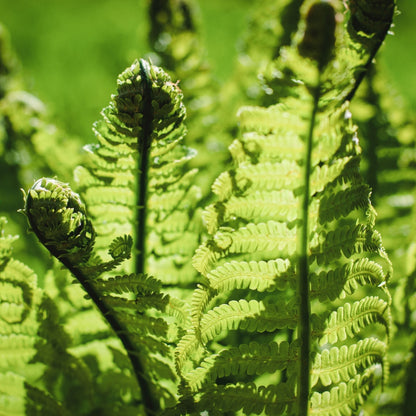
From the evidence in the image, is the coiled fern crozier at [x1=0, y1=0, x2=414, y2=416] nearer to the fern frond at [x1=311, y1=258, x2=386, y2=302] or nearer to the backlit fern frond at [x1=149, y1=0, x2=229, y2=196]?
the fern frond at [x1=311, y1=258, x2=386, y2=302]

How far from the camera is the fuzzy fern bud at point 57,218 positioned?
0.62 metres

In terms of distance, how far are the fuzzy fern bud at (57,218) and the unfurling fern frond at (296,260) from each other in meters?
0.16

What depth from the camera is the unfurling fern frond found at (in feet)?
2.29

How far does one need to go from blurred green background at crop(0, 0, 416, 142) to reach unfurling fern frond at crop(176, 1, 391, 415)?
1.43m

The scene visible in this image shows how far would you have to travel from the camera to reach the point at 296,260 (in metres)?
0.72

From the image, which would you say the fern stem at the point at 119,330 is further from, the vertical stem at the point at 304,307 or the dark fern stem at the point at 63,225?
the vertical stem at the point at 304,307

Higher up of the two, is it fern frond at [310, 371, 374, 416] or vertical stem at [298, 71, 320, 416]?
vertical stem at [298, 71, 320, 416]

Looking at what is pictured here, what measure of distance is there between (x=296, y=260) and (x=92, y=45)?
3.49m

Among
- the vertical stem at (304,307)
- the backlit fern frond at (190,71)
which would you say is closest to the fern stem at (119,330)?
the vertical stem at (304,307)

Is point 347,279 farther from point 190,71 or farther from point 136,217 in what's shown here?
point 190,71

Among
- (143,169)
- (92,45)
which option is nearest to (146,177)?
(143,169)

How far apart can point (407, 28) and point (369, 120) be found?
3.59m

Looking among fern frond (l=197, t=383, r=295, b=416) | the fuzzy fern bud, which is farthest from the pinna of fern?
fern frond (l=197, t=383, r=295, b=416)

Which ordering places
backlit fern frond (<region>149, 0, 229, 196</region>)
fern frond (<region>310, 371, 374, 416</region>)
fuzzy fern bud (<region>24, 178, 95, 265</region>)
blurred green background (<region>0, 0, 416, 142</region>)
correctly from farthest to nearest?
blurred green background (<region>0, 0, 416, 142</region>)
backlit fern frond (<region>149, 0, 229, 196</region>)
fern frond (<region>310, 371, 374, 416</region>)
fuzzy fern bud (<region>24, 178, 95, 265</region>)
